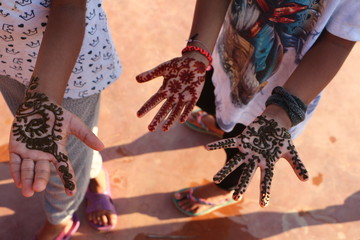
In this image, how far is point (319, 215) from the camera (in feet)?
6.79

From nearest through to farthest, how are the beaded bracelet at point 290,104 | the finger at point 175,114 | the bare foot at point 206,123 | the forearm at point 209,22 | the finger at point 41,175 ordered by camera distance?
the finger at point 41,175 < the beaded bracelet at point 290,104 < the finger at point 175,114 < the forearm at point 209,22 < the bare foot at point 206,123

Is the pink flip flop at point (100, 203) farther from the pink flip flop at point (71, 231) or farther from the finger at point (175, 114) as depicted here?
the finger at point (175, 114)

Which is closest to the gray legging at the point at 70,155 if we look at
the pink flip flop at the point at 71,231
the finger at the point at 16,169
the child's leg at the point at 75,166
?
the child's leg at the point at 75,166

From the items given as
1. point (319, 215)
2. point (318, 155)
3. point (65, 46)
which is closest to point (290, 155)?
point (65, 46)

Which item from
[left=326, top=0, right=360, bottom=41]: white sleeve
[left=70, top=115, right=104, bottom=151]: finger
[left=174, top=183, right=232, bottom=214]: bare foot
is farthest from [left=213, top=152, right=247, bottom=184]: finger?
[left=174, top=183, right=232, bottom=214]: bare foot

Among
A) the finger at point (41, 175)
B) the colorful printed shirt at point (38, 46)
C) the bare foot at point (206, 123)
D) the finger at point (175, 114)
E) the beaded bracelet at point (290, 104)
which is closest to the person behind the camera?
the finger at point (41, 175)

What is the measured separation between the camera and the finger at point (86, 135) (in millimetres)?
1058

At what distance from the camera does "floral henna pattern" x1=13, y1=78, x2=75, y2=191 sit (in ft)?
3.41

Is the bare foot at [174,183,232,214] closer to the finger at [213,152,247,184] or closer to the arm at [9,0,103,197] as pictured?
the finger at [213,152,247,184]

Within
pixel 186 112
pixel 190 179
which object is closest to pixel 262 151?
pixel 186 112

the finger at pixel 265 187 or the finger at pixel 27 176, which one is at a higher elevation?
the finger at pixel 265 187

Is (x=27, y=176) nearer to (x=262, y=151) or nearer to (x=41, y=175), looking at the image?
(x=41, y=175)

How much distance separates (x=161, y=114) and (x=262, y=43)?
1.37 feet

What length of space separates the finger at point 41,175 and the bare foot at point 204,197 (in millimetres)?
1103
